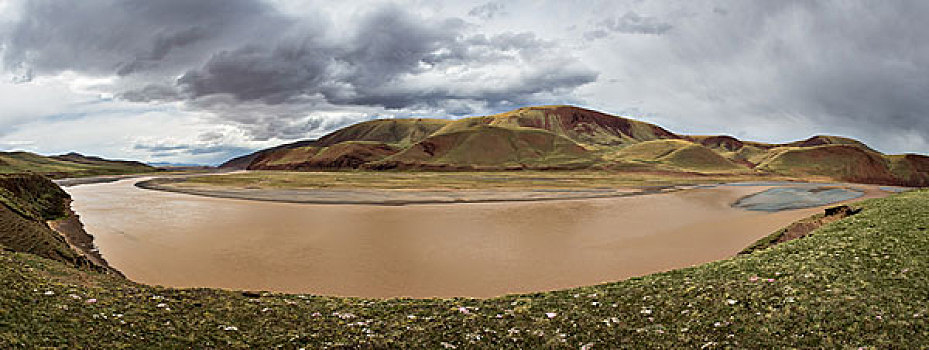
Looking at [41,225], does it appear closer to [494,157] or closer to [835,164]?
[494,157]

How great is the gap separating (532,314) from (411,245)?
595 inches

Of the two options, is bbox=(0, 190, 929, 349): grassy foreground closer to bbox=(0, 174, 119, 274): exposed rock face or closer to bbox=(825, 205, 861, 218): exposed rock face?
bbox=(0, 174, 119, 274): exposed rock face

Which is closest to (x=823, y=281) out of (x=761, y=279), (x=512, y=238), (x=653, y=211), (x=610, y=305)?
(x=761, y=279)

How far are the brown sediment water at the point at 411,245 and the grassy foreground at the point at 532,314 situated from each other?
5.56m

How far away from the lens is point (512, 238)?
26.0 meters

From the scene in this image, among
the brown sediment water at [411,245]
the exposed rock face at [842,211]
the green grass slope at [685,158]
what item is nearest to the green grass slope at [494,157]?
the green grass slope at [685,158]

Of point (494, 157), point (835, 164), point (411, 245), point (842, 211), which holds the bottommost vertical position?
point (411, 245)

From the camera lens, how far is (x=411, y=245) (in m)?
23.7

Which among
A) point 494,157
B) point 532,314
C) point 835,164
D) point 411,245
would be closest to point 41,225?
point 411,245

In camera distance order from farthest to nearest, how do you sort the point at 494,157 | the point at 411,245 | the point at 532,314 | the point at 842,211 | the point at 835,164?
1. the point at 494,157
2. the point at 835,164
3. the point at 411,245
4. the point at 842,211
5. the point at 532,314

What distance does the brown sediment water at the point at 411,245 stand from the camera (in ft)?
55.5

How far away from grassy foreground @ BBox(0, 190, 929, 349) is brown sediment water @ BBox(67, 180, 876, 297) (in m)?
5.56

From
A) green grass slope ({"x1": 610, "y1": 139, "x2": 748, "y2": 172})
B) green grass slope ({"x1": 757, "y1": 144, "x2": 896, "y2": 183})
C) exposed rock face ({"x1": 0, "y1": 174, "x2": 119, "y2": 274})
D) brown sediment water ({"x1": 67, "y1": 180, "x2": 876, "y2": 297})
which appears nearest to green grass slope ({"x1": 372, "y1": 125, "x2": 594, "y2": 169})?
green grass slope ({"x1": 610, "y1": 139, "x2": 748, "y2": 172})

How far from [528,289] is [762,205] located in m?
42.6
